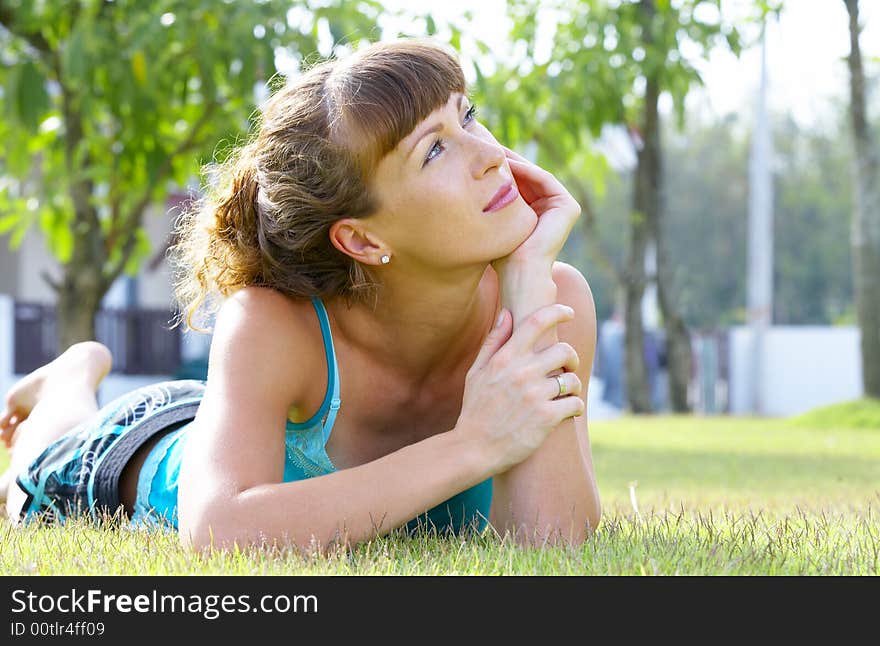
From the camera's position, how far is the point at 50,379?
4102 millimetres

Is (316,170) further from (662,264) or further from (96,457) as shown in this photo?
(662,264)

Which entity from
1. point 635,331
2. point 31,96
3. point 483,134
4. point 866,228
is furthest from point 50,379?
point 635,331

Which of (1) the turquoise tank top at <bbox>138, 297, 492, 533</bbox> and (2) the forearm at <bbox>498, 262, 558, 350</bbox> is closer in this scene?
(2) the forearm at <bbox>498, 262, 558, 350</bbox>

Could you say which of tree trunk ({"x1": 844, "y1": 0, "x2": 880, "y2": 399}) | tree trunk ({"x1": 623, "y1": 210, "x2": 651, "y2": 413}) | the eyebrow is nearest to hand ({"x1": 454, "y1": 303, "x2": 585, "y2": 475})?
the eyebrow

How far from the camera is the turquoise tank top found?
2.88m

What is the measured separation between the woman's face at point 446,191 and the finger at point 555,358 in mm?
280

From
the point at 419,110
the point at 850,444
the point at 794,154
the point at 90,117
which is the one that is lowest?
the point at 850,444

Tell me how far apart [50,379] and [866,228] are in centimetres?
803

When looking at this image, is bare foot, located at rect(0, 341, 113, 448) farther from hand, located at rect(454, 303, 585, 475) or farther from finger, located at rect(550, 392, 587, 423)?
finger, located at rect(550, 392, 587, 423)

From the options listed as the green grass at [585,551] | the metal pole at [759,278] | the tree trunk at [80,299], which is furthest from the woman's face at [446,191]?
the metal pole at [759,278]

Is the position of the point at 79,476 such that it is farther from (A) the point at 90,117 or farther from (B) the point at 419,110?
(A) the point at 90,117
